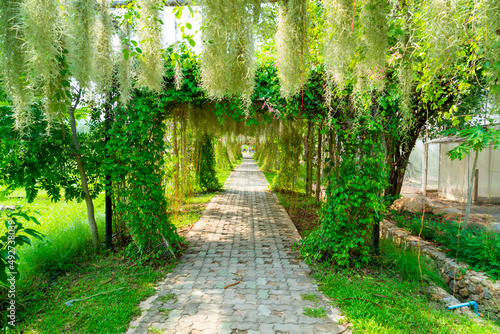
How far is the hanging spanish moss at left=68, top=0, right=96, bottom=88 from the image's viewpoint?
9.04ft

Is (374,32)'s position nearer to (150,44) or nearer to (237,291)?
(150,44)

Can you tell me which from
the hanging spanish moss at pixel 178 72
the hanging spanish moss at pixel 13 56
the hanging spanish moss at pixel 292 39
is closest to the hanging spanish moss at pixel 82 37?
the hanging spanish moss at pixel 13 56

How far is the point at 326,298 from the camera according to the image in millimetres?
3010

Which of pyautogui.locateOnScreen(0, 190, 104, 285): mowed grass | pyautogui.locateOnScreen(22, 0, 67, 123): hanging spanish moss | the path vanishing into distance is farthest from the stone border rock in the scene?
pyautogui.locateOnScreen(0, 190, 104, 285): mowed grass

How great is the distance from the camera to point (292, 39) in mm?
2676

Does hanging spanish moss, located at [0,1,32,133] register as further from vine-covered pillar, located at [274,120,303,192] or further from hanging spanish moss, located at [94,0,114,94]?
vine-covered pillar, located at [274,120,303,192]

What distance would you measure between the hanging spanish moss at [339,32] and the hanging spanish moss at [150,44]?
1.74 m

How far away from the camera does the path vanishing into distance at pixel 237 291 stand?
2500 millimetres

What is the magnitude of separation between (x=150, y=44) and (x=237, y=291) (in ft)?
9.68

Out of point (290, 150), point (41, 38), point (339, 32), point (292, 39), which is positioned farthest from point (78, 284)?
point (290, 150)

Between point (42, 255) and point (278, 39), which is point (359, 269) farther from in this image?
point (42, 255)

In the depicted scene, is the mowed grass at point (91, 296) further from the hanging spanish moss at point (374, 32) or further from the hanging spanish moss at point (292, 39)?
the hanging spanish moss at point (374, 32)

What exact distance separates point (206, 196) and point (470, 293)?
7.82m

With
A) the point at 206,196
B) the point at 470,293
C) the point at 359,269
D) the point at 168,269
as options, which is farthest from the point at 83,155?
the point at 206,196
